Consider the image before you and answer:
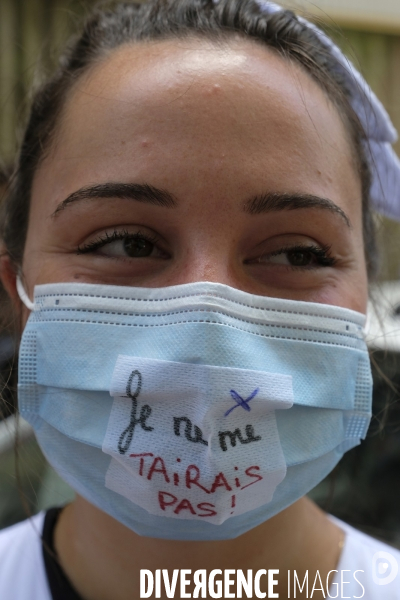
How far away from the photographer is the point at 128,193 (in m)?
0.97

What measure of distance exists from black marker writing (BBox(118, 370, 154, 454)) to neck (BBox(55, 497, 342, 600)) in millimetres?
281

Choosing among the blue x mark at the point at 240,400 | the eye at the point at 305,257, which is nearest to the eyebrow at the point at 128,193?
the eye at the point at 305,257

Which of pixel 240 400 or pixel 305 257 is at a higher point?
pixel 305 257

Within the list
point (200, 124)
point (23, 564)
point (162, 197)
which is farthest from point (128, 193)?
point (23, 564)

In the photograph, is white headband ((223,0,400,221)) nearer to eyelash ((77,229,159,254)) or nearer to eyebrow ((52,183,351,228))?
eyebrow ((52,183,351,228))

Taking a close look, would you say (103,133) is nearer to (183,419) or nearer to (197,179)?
(197,179)

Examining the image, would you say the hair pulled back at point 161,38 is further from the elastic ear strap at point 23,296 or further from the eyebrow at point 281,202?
the eyebrow at point 281,202

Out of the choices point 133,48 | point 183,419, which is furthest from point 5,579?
point 133,48

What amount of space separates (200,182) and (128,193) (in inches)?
5.4

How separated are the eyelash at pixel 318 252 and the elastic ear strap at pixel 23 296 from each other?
0.50m

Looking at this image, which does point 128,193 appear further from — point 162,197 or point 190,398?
point 190,398

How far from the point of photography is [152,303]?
3.10 ft

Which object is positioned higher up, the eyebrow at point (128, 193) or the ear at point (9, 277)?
the eyebrow at point (128, 193)

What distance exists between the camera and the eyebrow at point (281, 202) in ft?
3.15
